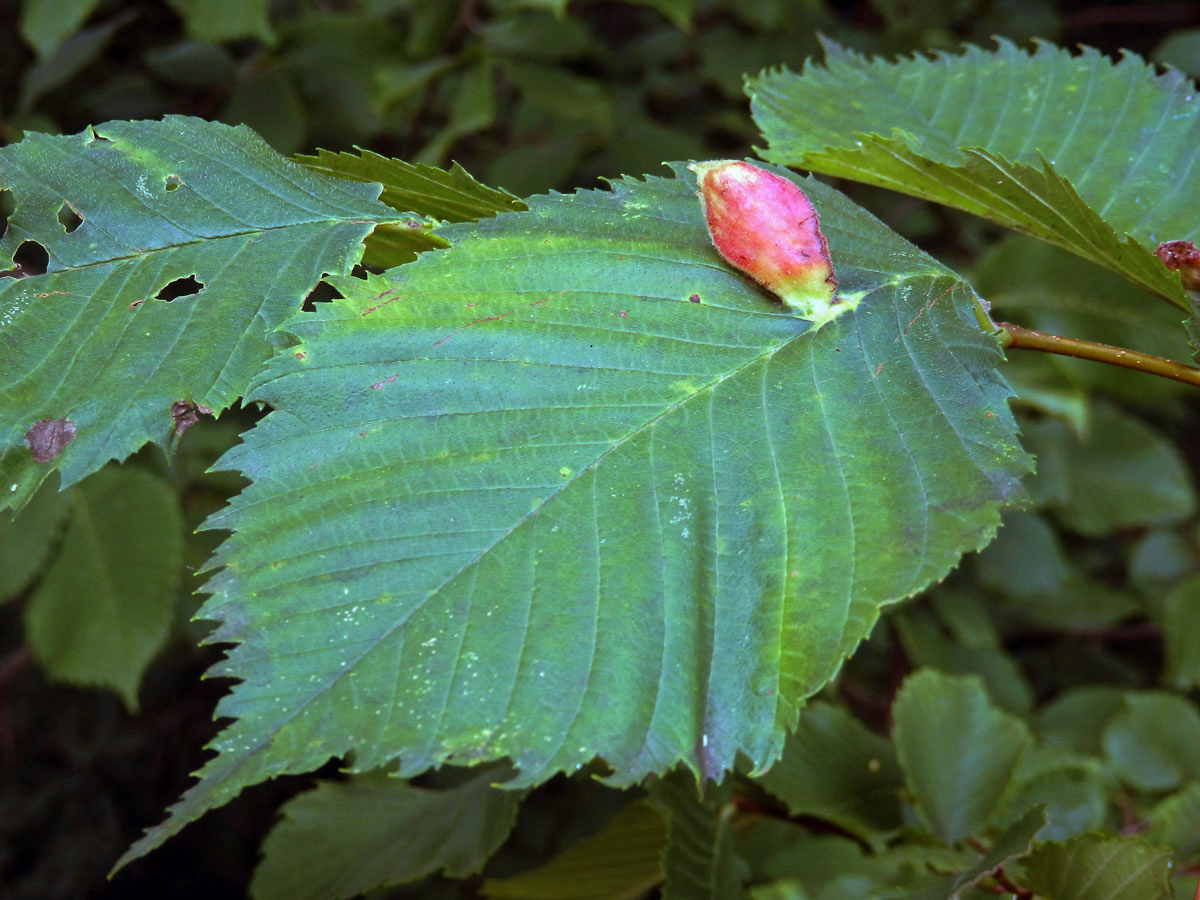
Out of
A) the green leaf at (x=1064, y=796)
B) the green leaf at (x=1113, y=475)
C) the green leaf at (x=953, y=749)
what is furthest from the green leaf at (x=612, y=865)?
the green leaf at (x=1113, y=475)

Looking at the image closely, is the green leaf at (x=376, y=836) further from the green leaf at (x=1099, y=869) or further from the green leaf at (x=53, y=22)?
the green leaf at (x=53, y=22)

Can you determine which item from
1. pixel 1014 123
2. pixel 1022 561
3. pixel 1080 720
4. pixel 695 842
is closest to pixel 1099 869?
pixel 695 842

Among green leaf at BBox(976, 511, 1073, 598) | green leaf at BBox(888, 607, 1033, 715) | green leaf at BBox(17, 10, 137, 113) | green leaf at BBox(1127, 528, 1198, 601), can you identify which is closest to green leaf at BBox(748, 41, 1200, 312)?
green leaf at BBox(888, 607, 1033, 715)

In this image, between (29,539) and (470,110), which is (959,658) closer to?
(470,110)

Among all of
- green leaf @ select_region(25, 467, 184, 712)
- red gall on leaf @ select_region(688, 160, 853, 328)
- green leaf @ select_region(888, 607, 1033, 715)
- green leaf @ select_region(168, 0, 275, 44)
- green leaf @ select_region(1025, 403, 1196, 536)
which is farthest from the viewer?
green leaf @ select_region(1025, 403, 1196, 536)

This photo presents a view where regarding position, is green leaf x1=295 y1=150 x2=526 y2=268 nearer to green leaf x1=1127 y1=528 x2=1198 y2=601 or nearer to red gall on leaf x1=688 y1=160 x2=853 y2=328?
red gall on leaf x1=688 y1=160 x2=853 y2=328

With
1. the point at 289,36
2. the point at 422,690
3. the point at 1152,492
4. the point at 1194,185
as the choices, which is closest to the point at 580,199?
the point at 422,690

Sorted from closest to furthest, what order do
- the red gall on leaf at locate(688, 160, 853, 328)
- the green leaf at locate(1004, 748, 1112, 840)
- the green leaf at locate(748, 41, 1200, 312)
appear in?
the red gall on leaf at locate(688, 160, 853, 328) → the green leaf at locate(748, 41, 1200, 312) → the green leaf at locate(1004, 748, 1112, 840)
